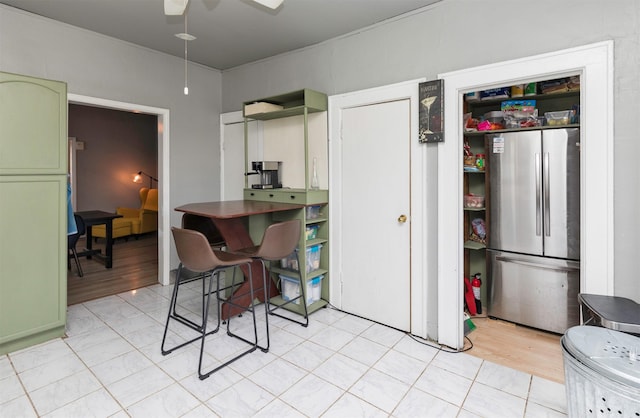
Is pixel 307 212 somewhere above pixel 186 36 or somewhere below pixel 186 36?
below

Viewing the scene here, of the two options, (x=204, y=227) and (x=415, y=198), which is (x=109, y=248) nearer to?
(x=204, y=227)

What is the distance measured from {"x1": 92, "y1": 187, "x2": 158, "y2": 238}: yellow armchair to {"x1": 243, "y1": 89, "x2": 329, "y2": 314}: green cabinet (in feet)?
13.6

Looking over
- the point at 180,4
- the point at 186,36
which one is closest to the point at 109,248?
the point at 186,36

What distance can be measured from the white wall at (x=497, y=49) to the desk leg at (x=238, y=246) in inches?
62.0

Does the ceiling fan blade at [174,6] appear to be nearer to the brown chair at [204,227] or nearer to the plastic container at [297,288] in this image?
the brown chair at [204,227]

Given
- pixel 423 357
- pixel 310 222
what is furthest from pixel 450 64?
pixel 423 357

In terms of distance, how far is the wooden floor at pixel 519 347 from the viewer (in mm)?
2371

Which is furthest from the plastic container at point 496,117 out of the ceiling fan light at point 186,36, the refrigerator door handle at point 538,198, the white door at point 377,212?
the ceiling fan light at point 186,36

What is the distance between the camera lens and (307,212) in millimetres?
3270

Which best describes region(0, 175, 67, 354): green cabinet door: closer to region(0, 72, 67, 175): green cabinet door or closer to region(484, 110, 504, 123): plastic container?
region(0, 72, 67, 175): green cabinet door

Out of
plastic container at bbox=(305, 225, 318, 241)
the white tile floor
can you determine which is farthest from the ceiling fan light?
the white tile floor

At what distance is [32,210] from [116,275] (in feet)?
7.01

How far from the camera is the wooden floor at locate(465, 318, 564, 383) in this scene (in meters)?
2.37

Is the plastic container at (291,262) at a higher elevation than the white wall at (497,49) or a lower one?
lower
